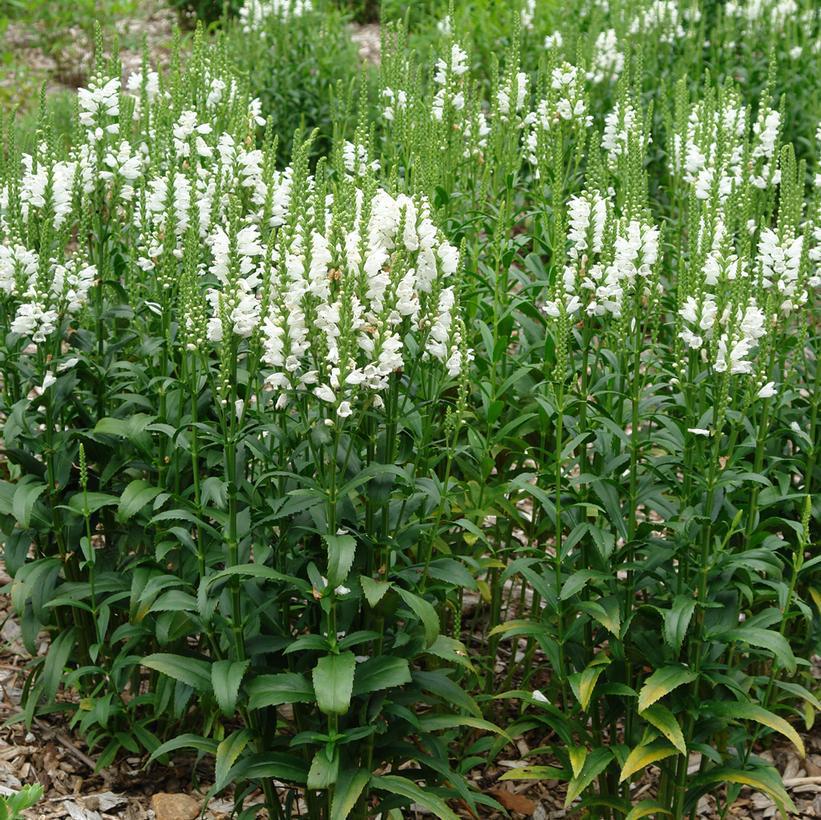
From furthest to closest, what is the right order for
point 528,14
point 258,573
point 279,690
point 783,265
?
point 528,14 < point 783,265 < point 279,690 < point 258,573

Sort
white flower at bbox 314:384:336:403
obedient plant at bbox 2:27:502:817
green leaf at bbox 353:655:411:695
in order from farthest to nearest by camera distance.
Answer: green leaf at bbox 353:655:411:695 → obedient plant at bbox 2:27:502:817 → white flower at bbox 314:384:336:403

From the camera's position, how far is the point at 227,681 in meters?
3.37

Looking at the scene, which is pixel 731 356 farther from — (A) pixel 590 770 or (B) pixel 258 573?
(B) pixel 258 573

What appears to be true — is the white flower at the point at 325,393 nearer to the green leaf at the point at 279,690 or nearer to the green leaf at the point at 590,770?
the green leaf at the point at 279,690

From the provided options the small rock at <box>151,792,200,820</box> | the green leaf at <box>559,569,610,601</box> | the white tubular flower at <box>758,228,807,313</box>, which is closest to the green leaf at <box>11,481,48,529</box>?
the small rock at <box>151,792,200,820</box>

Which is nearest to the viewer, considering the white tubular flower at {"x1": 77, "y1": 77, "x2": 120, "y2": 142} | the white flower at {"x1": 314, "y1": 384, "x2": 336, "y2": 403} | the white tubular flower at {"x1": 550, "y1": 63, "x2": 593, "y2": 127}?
the white flower at {"x1": 314, "y1": 384, "x2": 336, "y2": 403}

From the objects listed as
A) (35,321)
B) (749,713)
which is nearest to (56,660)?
(35,321)

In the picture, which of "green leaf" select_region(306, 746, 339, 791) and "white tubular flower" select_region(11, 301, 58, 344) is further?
"white tubular flower" select_region(11, 301, 58, 344)

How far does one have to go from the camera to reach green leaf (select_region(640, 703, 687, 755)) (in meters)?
3.49

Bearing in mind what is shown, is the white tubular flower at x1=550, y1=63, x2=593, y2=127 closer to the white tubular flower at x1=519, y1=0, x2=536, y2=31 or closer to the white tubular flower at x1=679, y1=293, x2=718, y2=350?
the white tubular flower at x1=679, y1=293, x2=718, y2=350

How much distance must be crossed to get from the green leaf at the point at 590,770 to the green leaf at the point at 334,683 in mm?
850

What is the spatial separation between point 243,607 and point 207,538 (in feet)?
1.11

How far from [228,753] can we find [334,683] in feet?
1.49

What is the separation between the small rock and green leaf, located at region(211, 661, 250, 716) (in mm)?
856
